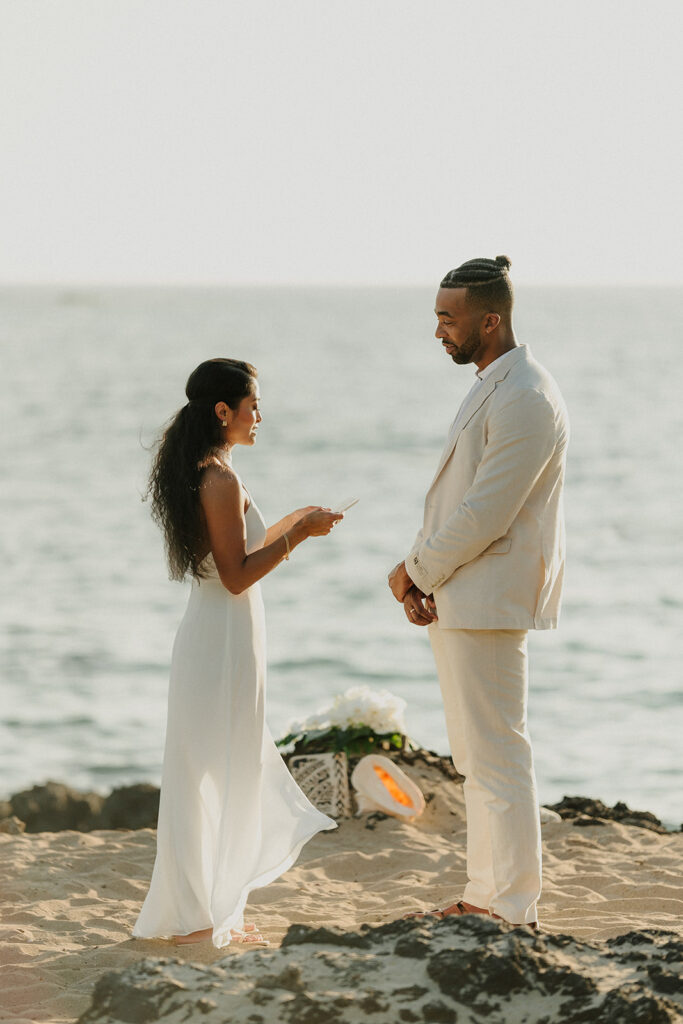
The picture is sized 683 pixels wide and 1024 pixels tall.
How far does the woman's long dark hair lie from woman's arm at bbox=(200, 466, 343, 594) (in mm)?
58

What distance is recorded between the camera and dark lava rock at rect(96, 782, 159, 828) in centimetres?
784

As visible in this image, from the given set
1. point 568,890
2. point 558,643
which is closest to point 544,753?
point 558,643

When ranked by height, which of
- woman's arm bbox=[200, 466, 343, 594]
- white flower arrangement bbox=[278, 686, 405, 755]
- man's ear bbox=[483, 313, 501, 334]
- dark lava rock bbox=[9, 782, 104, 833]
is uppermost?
man's ear bbox=[483, 313, 501, 334]

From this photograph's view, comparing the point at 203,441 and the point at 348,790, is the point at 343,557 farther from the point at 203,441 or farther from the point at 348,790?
the point at 203,441

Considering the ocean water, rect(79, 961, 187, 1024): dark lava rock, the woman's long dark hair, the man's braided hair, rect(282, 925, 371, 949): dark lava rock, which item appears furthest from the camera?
the ocean water

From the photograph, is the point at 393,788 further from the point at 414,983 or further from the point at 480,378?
the point at 414,983

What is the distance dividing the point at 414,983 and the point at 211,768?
5.58 ft

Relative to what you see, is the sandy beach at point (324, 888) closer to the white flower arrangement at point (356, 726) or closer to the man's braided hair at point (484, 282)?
the white flower arrangement at point (356, 726)

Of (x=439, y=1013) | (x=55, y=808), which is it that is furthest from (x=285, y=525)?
(x=55, y=808)

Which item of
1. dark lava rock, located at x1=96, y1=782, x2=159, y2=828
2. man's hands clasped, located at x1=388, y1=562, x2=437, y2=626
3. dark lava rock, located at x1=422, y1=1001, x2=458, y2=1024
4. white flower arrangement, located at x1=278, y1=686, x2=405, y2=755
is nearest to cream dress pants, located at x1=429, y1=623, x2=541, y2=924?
man's hands clasped, located at x1=388, y1=562, x2=437, y2=626

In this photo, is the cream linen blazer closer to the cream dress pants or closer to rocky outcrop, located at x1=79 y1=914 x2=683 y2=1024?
A: the cream dress pants

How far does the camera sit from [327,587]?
730 inches

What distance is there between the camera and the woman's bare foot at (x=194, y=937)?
4840mm

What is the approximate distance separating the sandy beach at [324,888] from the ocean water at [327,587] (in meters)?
2.14
